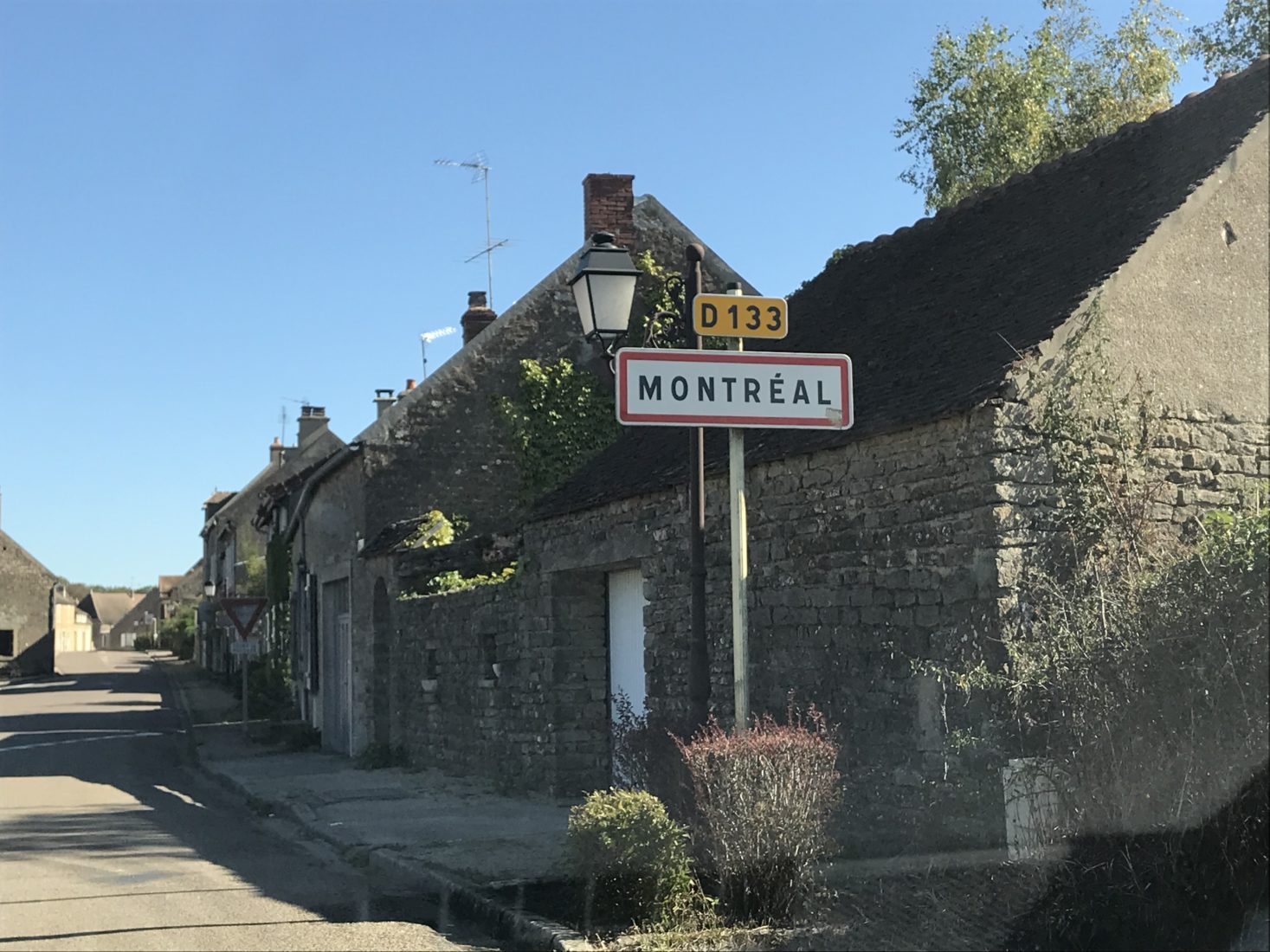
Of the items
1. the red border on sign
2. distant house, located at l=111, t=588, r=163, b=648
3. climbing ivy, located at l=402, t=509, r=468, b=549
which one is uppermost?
the red border on sign

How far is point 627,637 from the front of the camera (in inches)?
489

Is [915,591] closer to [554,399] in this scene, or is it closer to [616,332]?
[616,332]

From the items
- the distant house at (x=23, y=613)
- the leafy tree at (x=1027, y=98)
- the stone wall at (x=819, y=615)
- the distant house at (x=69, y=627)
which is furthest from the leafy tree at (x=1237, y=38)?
the distant house at (x=69, y=627)

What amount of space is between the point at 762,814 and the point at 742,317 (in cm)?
257

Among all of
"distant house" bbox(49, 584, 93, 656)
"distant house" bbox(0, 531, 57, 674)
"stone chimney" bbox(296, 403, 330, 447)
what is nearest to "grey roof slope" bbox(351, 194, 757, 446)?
"stone chimney" bbox(296, 403, 330, 447)

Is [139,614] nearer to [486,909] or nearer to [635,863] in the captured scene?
[486,909]

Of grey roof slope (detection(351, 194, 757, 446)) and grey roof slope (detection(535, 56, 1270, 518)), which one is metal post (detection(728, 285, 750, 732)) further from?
grey roof slope (detection(351, 194, 757, 446))

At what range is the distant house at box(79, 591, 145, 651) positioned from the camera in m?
117

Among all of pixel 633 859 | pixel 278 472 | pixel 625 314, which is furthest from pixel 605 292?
pixel 278 472

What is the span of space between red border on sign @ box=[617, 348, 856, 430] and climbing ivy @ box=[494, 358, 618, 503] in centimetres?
1131

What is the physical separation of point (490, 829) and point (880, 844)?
10.9 ft

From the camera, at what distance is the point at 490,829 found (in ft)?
33.4

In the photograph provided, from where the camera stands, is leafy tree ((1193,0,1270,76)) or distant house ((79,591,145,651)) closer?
leafy tree ((1193,0,1270,76))

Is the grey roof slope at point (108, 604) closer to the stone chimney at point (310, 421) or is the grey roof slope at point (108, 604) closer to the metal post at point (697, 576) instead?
the stone chimney at point (310, 421)
